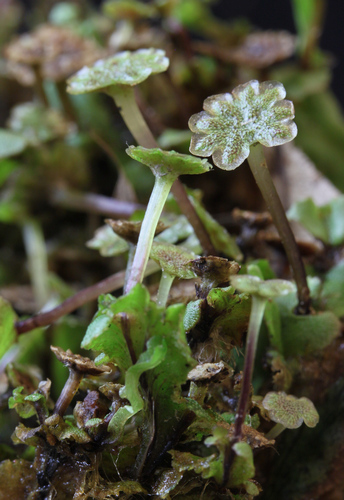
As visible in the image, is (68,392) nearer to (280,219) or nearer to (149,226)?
(149,226)

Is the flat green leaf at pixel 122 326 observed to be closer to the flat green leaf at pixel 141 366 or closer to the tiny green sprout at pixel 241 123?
the flat green leaf at pixel 141 366

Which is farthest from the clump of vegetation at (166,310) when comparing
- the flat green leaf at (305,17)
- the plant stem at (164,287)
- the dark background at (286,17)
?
the dark background at (286,17)

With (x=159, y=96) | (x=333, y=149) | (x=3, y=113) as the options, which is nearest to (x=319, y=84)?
(x=333, y=149)

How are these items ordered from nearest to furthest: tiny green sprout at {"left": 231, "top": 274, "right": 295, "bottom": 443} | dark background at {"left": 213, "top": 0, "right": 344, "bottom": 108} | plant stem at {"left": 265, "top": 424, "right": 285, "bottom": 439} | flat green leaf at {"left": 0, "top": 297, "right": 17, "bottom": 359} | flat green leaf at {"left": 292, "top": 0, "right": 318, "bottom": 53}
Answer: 1. tiny green sprout at {"left": 231, "top": 274, "right": 295, "bottom": 443}
2. plant stem at {"left": 265, "top": 424, "right": 285, "bottom": 439}
3. flat green leaf at {"left": 0, "top": 297, "right": 17, "bottom": 359}
4. flat green leaf at {"left": 292, "top": 0, "right": 318, "bottom": 53}
5. dark background at {"left": 213, "top": 0, "right": 344, "bottom": 108}

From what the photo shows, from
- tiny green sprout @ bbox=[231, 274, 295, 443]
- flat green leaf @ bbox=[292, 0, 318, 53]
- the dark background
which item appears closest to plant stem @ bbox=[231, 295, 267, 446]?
tiny green sprout @ bbox=[231, 274, 295, 443]

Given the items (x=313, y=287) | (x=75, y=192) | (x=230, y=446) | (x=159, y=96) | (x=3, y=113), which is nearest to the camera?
(x=230, y=446)

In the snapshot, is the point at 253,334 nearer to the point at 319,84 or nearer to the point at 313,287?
the point at 313,287

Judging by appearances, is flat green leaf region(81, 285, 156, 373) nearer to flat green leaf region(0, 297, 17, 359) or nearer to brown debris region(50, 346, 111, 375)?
brown debris region(50, 346, 111, 375)
